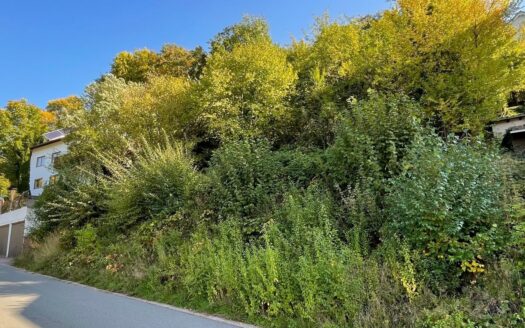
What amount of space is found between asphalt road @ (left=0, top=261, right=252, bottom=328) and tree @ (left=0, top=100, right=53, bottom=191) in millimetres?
44987

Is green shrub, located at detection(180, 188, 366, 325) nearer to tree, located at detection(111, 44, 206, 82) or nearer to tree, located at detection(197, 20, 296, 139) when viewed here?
tree, located at detection(197, 20, 296, 139)

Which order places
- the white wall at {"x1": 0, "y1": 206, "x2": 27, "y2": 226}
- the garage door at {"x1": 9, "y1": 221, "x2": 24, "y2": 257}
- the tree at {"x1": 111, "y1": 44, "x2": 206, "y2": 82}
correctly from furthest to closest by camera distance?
the tree at {"x1": 111, "y1": 44, "x2": 206, "y2": 82} → the white wall at {"x1": 0, "y1": 206, "x2": 27, "y2": 226} → the garage door at {"x1": 9, "y1": 221, "x2": 24, "y2": 257}

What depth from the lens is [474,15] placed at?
12164 mm

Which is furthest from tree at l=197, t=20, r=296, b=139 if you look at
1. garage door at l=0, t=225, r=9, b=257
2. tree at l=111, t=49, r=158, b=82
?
garage door at l=0, t=225, r=9, b=257

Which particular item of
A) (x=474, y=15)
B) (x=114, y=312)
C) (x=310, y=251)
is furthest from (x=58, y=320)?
(x=474, y=15)

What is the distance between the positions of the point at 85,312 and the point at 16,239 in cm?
2470

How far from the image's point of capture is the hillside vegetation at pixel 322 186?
542cm

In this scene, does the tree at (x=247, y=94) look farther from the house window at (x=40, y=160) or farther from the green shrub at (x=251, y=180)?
the house window at (x=40, y=160)

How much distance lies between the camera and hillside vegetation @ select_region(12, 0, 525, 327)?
542 centimetres

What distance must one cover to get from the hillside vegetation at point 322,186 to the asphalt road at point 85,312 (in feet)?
1.87

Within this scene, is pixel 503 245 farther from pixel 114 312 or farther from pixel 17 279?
pixel 17 279

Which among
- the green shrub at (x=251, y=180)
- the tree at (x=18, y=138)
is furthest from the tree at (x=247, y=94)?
the tree at (x=18, y=138)

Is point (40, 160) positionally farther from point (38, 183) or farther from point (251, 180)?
point (251, 180)

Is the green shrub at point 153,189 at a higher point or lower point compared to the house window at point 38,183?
lower
